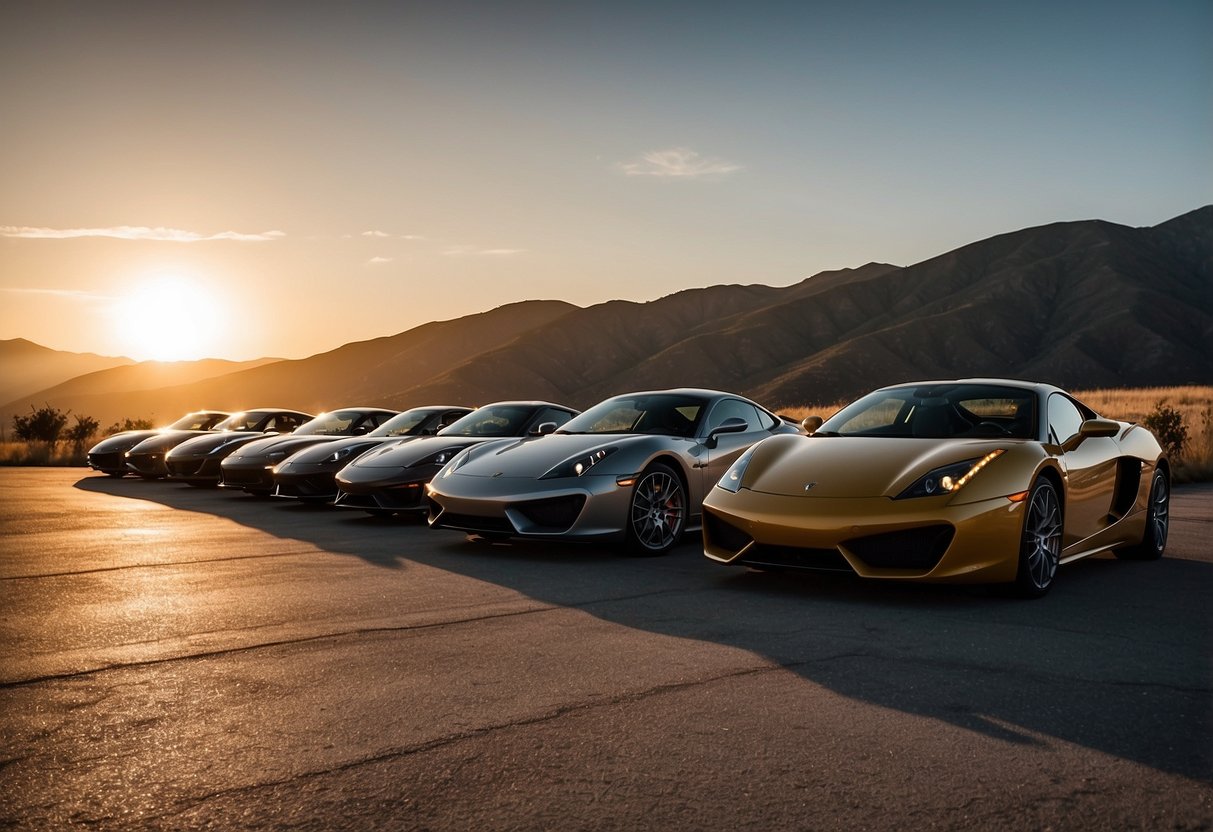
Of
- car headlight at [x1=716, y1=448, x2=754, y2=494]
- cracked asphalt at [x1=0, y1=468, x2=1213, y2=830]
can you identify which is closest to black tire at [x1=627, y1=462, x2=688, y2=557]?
cracked asphalt at [x1=0, y1=468, x2=1213, y2=830]

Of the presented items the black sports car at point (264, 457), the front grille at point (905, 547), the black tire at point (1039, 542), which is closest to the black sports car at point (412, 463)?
the black sports car at point (264, 457)

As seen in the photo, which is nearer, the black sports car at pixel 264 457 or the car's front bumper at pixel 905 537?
the car's front bumper at pixel 905 537

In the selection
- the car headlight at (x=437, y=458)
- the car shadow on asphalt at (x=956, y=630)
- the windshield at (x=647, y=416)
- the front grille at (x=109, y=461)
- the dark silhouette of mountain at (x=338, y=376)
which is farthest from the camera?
the dark silhouette of mountain at (x=338, y=376)

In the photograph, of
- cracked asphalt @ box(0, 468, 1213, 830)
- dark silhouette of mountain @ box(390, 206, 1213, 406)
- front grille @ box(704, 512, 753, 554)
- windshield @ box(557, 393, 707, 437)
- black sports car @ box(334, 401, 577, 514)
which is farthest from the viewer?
dark silhouette of mountain @ box(390, 206, 1213, 406)

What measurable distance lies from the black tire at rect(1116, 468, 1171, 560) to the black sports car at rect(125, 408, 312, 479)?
13357 mm

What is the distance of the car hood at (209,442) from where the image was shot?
1703 centimetres

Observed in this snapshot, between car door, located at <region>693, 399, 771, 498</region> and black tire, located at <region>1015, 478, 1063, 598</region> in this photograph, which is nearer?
black tire, located at <region>1015, 478, 1063, 598</region>

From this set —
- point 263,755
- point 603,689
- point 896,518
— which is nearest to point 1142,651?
point 896,518

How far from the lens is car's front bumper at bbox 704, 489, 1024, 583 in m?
6.35

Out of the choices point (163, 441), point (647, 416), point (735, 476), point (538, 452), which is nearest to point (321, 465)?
point (538, 452)

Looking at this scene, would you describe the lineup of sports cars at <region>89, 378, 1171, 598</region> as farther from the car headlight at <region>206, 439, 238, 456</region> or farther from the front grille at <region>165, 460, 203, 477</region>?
the front grille at <region>165, 460, 203, 477</region>

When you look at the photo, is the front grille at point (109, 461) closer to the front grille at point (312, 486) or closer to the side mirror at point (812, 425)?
the front grille at point (312, 486)

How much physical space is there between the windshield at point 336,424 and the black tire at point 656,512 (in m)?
8.02

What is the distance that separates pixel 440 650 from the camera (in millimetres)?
5102
